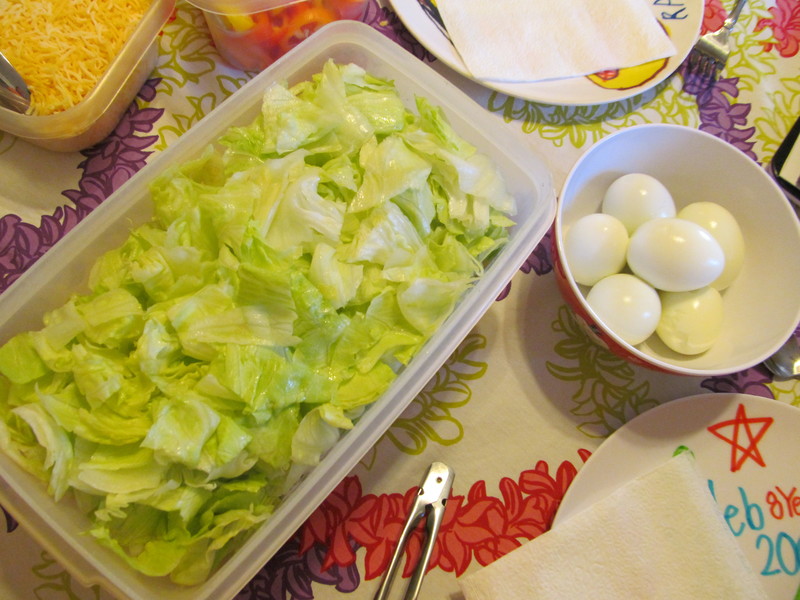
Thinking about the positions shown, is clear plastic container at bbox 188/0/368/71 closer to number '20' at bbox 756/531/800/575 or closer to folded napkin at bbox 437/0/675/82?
folded napkin at bbox 437/0/675/82

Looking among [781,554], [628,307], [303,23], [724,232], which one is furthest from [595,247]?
[303,23]

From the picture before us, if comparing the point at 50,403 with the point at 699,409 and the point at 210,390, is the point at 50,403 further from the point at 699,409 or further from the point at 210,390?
the point at 699,409

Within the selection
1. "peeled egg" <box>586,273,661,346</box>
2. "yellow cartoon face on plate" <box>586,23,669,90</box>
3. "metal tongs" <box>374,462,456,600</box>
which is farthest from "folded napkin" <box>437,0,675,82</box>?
"metal tongs" <box>374,462,456,600</box>

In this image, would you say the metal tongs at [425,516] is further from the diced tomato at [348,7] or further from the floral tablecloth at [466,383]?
the diced tomato at [348,7]

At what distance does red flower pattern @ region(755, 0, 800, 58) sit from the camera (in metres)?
0.98

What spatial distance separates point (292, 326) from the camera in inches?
21.5

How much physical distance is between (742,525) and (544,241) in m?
0.43

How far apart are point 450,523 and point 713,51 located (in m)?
0.85

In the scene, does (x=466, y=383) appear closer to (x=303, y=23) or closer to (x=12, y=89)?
(x=303, y=23)

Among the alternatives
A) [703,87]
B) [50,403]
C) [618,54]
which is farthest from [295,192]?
[703,87]

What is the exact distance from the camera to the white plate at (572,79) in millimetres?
844

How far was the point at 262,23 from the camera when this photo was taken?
0.77 metres

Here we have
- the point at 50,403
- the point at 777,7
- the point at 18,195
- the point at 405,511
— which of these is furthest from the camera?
the point at 777,7

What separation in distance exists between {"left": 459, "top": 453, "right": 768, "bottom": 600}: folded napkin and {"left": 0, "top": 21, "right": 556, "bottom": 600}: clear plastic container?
0.62ft
